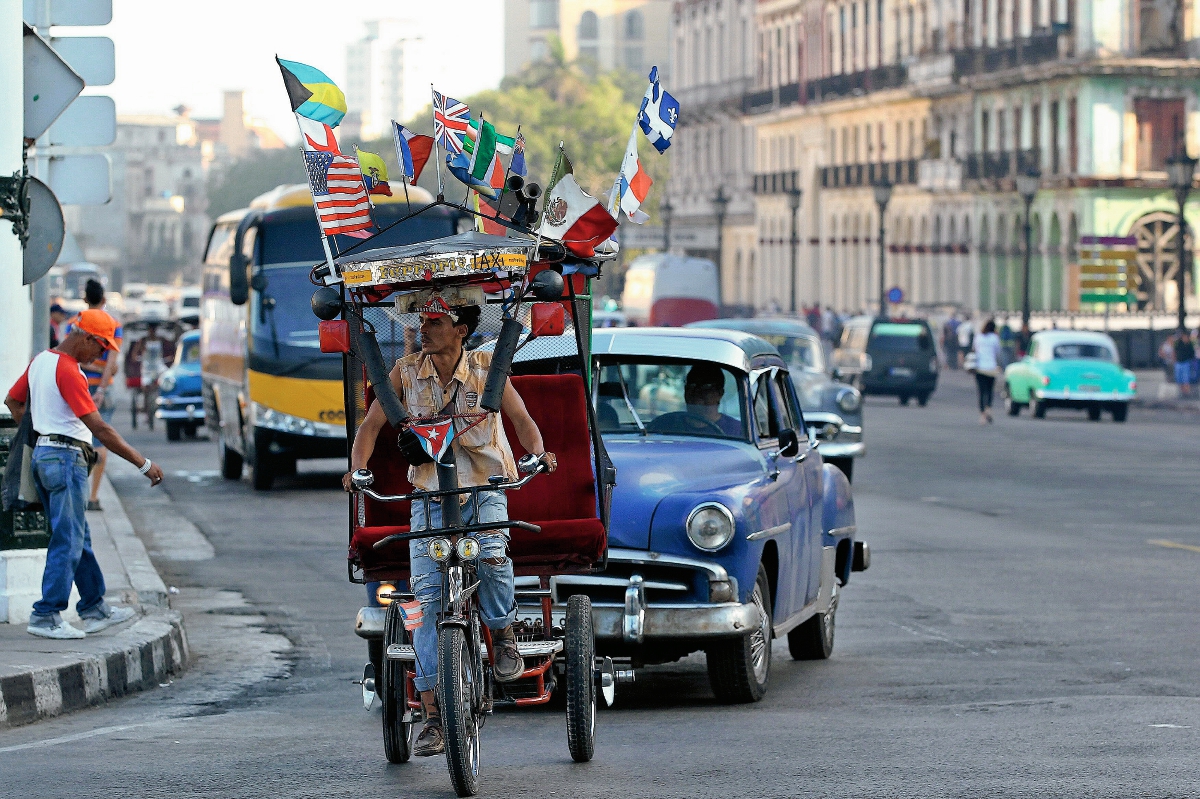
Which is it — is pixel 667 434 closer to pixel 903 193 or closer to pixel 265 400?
pixel 265 400

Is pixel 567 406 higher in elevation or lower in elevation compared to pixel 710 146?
lower

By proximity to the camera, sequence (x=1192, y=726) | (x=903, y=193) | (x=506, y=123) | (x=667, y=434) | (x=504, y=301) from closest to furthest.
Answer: (x=504, y=301), (x=1192, y=726), (x=667, y=434), (x=903, y=193), (x=506, y=123)

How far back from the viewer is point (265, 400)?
24.8 m

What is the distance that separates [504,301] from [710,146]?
103666 mm

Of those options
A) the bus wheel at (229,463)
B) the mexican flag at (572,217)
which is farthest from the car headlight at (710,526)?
the bus wheel at (229,463)

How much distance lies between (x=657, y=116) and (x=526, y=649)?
2066mm

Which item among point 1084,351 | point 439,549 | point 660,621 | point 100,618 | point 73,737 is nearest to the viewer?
point 439,549

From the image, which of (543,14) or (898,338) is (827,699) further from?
(543,14)

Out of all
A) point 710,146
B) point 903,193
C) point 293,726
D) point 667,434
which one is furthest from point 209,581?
point 710,146

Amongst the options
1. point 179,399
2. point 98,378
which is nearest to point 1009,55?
point 179,399

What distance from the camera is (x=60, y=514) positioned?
38.3 ft

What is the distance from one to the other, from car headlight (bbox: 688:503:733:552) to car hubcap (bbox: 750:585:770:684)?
339 millimetres

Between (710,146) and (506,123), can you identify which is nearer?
(710,146)

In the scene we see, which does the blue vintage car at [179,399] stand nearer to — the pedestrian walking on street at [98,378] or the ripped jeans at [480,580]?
the pedestrian walking on street at [98,378]
